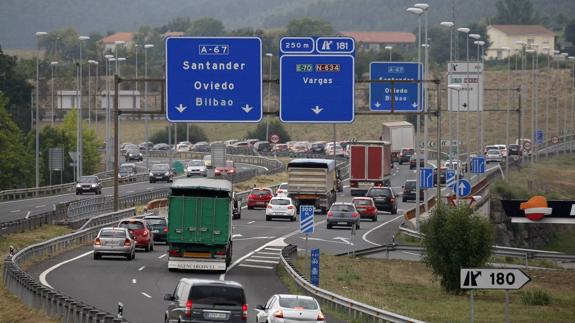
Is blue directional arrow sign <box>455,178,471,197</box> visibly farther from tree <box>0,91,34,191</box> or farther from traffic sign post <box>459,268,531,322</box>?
tree <box>0,91,34,191</box>

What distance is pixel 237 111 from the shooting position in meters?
51.7

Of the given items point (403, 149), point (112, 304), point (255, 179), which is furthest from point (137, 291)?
point (403, 149)

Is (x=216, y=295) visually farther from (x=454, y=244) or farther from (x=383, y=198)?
(x=383, y=198)

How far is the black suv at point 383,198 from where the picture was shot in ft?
292

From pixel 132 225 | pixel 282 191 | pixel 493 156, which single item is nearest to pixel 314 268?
pixel 132 225

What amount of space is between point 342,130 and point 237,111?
147506 millimetres

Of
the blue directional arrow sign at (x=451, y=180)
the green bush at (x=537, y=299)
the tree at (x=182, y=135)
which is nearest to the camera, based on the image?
the green bush at (x=537, y=299)

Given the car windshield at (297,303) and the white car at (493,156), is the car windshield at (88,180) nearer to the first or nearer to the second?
the white car at (493,156)

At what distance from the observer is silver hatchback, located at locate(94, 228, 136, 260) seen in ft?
174

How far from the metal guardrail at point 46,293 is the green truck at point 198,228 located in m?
5.15

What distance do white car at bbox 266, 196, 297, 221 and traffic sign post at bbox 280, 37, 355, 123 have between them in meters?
26.6

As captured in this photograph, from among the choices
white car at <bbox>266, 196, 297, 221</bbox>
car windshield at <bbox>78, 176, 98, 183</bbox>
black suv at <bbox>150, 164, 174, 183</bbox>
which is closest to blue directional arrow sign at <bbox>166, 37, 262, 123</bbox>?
white car at <bbox>266, 196, 297, 221</bbox>

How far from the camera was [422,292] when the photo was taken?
49938 mm

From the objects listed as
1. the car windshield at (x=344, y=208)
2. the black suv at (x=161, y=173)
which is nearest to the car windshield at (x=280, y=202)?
the car windshield at (x=344, y=208)
